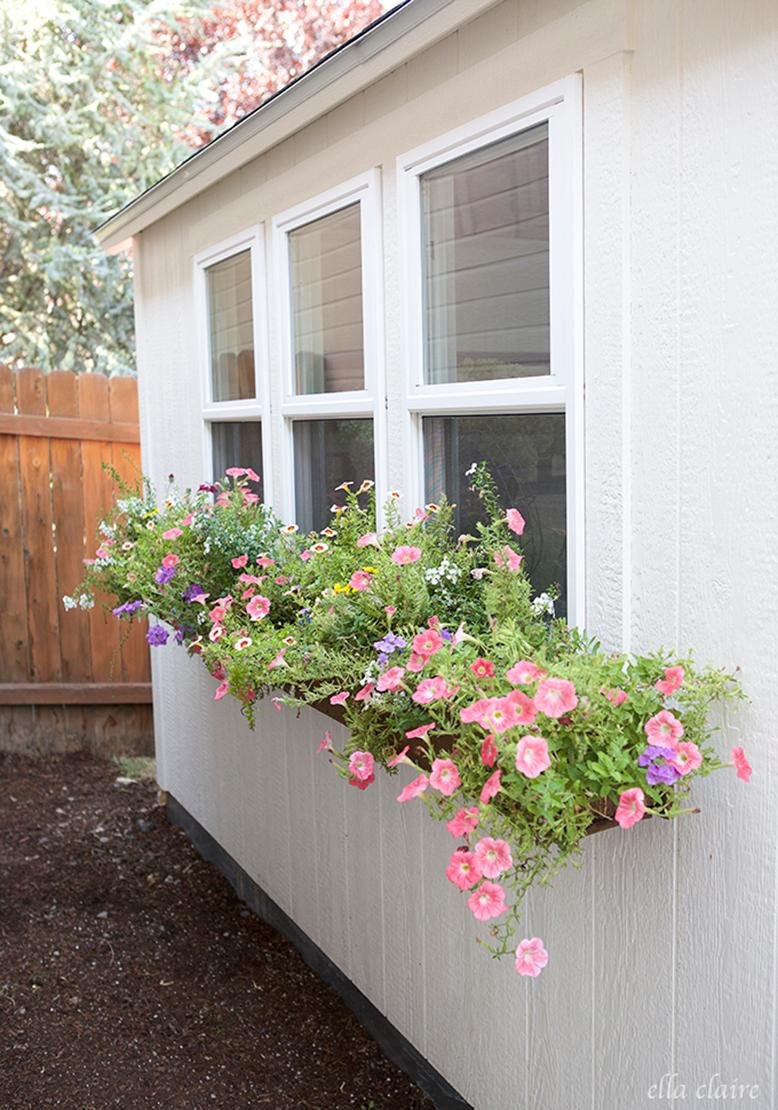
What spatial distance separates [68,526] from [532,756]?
510cm

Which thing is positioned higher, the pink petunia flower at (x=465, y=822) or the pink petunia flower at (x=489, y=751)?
the pink petunia flower at (x=489, y=751)

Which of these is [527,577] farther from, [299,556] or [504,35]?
[504,35]

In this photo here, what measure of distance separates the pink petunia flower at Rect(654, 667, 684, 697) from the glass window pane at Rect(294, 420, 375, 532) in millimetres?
1505

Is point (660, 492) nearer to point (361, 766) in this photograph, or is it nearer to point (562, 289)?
point (562, 289)

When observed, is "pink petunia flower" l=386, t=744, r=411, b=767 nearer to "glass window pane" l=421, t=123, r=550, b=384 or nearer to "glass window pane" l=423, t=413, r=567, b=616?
"glass window pane" l=423, t=413, r=567, b=616

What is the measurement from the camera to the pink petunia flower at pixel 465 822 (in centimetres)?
179

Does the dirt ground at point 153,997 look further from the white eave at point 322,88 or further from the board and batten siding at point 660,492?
the white eave at point 322,88

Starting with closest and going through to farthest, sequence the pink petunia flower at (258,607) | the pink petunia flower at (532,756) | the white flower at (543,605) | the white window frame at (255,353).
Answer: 1. the pink petunia flower at (532,756)
2. the white flower at (543,605)
3. the pink petunia flower at (258,607)
4. the white window frame at (255,353)

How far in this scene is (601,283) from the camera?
217 centimetres

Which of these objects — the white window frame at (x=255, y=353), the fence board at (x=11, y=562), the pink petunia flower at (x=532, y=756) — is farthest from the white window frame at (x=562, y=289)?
the fence board at (x=11, y=562)

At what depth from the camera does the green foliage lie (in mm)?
1802

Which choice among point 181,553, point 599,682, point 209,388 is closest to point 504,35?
point 599,682

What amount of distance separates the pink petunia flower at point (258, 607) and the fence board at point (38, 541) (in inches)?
153

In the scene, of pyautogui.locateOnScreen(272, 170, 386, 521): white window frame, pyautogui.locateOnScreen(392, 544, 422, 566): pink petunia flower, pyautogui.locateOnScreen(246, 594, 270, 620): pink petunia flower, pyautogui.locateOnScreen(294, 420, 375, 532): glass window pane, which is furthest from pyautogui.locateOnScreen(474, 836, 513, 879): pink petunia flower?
pyautogui.locateOnScreen(294, 420, 375, 532): glass window pane
